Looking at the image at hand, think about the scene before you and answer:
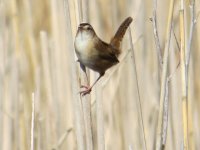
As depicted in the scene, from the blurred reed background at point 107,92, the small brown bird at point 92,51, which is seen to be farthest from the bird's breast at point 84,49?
the blurred reed background at point 107,92

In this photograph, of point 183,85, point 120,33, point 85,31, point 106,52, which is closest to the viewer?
point 183,85

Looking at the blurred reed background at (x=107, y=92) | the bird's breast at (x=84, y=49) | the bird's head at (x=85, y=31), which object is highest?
the bird's head at (x=85, y=31)

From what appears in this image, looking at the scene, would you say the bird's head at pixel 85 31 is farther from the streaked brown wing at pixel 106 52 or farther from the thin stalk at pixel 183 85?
the thin stalk at pixel 183 85

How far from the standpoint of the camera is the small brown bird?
145cm

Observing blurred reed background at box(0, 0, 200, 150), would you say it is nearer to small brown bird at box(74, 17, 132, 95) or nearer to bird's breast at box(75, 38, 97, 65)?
small brown bird at box(74, 17, 132, 95)

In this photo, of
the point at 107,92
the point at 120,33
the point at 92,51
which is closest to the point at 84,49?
the point at 92,51

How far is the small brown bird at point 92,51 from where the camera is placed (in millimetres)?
1452

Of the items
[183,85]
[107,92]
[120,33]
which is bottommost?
[107,92]

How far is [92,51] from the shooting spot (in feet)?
5.06

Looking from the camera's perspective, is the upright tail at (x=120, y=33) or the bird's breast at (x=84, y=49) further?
the upright tail at (x=120, y=33)

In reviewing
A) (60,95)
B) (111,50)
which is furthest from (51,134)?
(111,50)

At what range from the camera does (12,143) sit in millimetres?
2234

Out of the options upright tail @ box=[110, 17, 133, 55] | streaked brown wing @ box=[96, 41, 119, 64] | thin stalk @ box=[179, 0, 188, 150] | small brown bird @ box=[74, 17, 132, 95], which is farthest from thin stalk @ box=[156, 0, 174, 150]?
upright tail @ box=[110, 17, 133, 55]

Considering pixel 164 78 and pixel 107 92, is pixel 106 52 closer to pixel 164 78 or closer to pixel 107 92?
pixel 164 78
